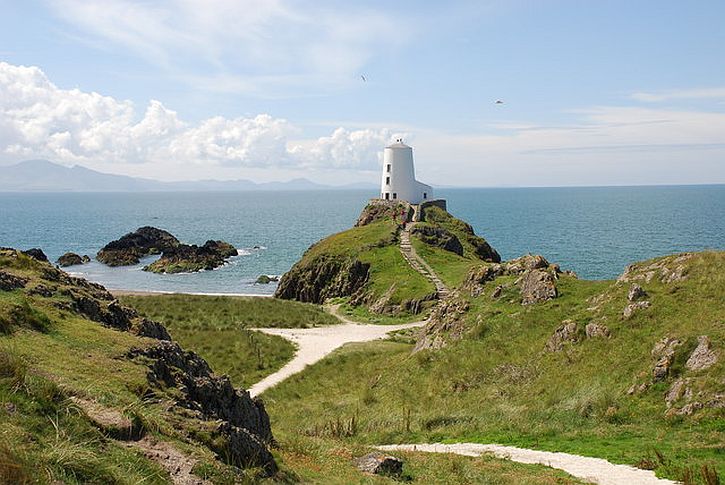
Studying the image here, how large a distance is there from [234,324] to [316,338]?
873cm

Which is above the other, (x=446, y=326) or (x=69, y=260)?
(x=446, y=326)

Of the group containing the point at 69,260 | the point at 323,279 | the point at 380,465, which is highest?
the point at 380,465

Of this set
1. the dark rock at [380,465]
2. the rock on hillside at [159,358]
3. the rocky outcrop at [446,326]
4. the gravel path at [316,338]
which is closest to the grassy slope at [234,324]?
the gravel path at [316,338]

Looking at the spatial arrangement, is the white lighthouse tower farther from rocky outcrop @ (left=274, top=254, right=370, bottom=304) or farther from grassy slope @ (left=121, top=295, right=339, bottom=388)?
grassy slope @ (left=121, top=295, right=339, bottom=388)

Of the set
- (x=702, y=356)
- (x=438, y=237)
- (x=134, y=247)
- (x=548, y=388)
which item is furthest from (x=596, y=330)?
(x=134, y=247)

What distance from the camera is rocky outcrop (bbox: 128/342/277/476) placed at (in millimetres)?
12320

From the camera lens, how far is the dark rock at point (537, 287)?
32.4 meters

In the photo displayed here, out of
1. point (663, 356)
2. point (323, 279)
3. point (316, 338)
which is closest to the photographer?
point (663, 356)

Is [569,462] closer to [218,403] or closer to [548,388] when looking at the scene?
[548,388]

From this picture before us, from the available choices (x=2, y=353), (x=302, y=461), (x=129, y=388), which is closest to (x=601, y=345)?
(x=302, y=461)

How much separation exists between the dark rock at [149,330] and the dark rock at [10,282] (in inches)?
143

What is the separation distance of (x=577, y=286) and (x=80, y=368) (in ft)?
87.1

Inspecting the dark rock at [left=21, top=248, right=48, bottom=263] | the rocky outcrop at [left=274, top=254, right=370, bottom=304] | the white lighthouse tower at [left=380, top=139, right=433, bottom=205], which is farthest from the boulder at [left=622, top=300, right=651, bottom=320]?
the white lighthouse tower at [left=380, top=139, right=433, bottom=205]

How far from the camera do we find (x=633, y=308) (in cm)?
2625
